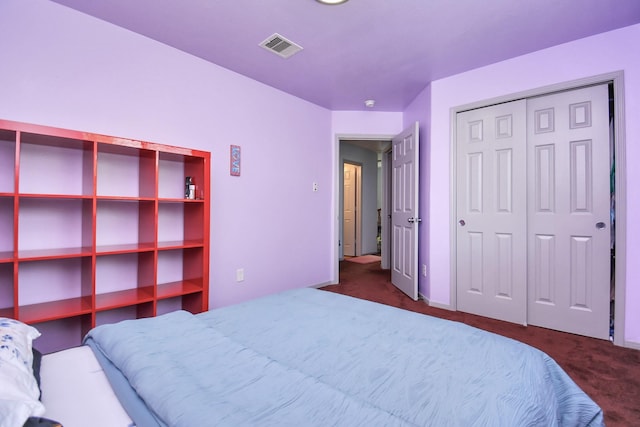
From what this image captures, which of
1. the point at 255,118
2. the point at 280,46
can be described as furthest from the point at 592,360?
the point at 255,118

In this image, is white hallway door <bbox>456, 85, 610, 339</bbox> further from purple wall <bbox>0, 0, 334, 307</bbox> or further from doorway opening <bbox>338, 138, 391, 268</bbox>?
doorway opening <bbox>338, 138, 391, 268</bbox>

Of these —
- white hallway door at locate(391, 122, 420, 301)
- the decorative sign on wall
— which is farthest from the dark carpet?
the decorative sign on wall

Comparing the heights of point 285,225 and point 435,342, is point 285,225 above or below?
above

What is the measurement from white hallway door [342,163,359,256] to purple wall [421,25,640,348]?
3362 millimetres

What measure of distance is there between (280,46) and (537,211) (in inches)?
105

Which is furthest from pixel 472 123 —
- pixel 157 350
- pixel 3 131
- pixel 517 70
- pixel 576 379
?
pixel 3 131

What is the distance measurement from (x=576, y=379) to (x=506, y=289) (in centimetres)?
103

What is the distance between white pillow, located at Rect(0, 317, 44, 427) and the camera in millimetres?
584

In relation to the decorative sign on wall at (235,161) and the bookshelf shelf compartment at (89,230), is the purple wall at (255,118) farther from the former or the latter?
the bookshelf shelf compartment at (89,230)

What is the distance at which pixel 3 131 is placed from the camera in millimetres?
1547

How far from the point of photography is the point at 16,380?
670 millimetres

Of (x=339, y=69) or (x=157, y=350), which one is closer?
(x=157, y=350)

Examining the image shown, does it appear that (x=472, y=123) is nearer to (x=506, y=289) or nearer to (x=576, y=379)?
(x=506, y=289)

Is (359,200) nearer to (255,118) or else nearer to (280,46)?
(255,118)
